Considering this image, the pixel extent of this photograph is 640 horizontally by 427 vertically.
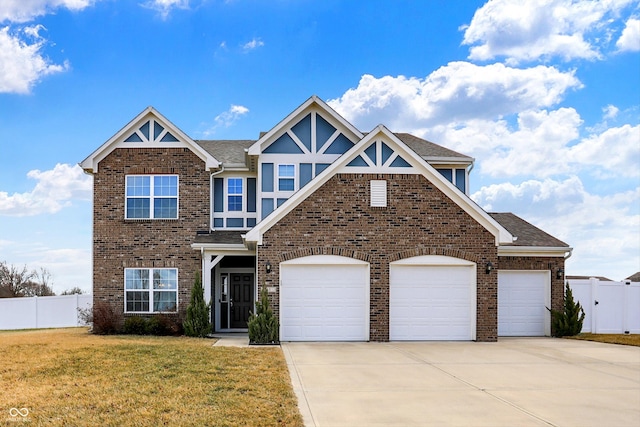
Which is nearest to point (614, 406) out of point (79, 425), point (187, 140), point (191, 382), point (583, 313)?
point (191, 382)

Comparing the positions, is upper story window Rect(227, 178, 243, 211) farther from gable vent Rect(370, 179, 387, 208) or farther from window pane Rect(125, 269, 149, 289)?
gable vent Rect(370, 179, 387, 208)

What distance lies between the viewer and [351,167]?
16.8 metres

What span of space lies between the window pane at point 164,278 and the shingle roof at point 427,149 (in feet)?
31.9

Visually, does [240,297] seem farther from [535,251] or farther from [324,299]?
[535,251]

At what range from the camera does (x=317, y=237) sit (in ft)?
54.5

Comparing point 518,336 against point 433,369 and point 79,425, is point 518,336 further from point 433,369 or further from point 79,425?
point 79,425

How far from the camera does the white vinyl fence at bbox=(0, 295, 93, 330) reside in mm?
27156

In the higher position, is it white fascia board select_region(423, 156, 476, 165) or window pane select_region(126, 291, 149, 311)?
white fascia board select_region(423, 156, 476, 165)

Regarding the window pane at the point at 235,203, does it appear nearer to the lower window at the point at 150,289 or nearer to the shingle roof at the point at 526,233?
the lower window at the point at 150,289

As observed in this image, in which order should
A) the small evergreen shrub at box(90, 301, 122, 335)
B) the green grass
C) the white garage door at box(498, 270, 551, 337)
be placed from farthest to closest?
the white garage door at box(498, 270, 551, 337) → the small evergreen shrub at box(90, 301, 122, 335) → the green grass

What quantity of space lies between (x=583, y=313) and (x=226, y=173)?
1291 centimetres

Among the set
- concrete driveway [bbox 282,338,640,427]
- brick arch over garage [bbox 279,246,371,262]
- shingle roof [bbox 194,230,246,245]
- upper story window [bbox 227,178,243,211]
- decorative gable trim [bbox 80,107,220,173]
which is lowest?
concrete driveway [bbox 282,338,640,427]

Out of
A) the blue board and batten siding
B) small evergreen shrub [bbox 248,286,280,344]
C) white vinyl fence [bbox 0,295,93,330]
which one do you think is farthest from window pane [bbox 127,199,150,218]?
white vinyl fence [bbox 0,295,93,330]

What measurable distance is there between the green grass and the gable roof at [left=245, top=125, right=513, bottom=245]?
15.4 feet
